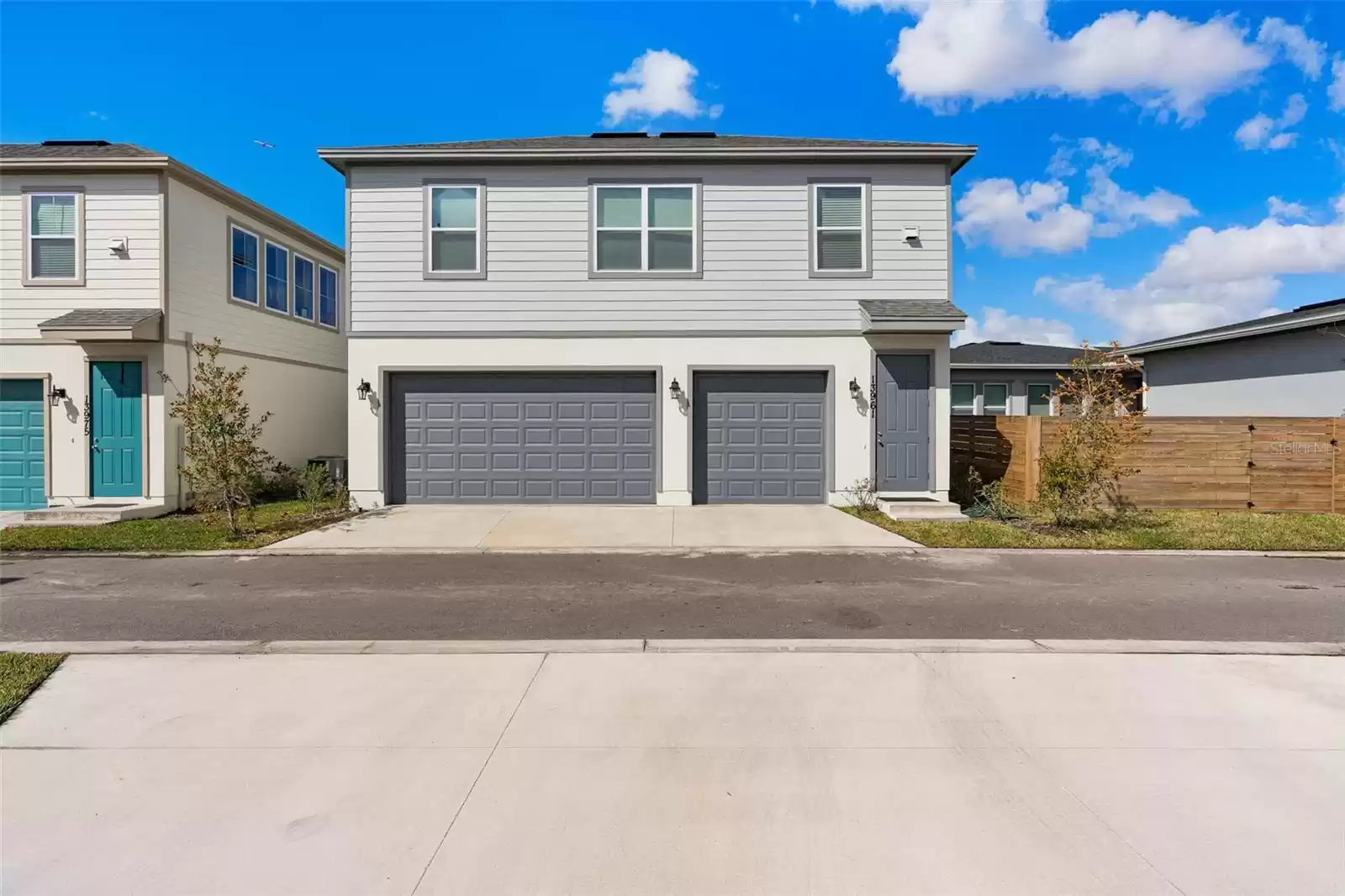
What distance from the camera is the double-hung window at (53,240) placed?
37.1ft

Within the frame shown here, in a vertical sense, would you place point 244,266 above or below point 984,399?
above

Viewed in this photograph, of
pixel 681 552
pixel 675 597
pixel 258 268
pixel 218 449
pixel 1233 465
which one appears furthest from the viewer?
pixel 258 268

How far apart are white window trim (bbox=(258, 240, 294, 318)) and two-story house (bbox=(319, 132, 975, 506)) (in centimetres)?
382

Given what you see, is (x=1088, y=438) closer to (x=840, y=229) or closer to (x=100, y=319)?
(x=840, y=229)

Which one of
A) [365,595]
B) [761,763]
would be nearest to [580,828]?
[761,763]

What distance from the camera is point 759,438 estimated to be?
39.0 feet

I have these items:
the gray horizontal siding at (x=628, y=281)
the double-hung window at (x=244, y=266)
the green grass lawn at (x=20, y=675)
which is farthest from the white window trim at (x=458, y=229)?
the green grass lawn at (x=20, y=675)

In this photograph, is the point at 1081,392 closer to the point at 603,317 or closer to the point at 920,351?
the point at 920,351

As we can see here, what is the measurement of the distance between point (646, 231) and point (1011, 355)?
17.4 meters

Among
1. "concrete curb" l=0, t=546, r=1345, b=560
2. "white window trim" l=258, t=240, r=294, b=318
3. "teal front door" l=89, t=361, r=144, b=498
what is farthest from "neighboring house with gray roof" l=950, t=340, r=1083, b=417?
"teal front door" l=89, t=361, r=144, b=498

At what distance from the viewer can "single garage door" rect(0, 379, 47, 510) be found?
37.6 feet

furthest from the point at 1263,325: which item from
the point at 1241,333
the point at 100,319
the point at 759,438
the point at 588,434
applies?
the point at 100,319

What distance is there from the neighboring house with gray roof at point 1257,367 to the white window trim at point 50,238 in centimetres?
2294

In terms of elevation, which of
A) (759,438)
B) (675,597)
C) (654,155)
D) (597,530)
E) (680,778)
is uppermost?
(654,155)
